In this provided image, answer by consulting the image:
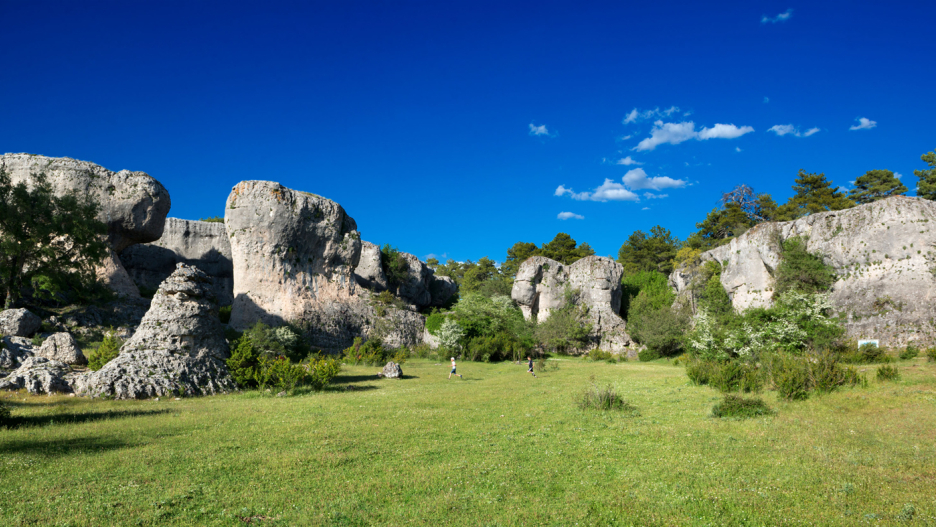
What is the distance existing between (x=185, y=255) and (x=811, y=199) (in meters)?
63.2

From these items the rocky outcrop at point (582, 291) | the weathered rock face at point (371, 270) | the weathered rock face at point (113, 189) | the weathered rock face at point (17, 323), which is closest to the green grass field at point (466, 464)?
the weathered rock face at point (17, 323)

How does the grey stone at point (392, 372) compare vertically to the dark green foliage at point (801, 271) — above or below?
below

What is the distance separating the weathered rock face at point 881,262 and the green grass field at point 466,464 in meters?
21.6

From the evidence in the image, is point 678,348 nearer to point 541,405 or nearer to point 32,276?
point 541,405

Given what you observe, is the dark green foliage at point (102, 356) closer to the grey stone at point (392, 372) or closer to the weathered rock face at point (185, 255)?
the grey stone at point (392, 372)

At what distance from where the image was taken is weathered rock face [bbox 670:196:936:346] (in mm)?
29812

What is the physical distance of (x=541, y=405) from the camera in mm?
14852

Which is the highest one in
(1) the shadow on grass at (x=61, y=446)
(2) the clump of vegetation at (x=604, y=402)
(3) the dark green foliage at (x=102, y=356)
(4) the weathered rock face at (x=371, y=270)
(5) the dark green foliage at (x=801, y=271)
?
(4) the weathered rock face at (x=371, y=270)

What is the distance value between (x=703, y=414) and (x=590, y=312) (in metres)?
36.4

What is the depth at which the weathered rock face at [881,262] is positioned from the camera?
2981cm

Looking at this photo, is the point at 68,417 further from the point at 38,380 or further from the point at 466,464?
the point at 466,464

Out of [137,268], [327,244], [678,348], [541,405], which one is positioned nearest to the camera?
[541,405]

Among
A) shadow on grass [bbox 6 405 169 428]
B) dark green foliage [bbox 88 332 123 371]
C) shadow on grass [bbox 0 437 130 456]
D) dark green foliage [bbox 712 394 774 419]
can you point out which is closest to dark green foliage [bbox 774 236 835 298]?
dark green foliage [bbox 712 394 774 419]

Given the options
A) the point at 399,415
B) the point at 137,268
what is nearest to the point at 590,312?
the point at 399,415
